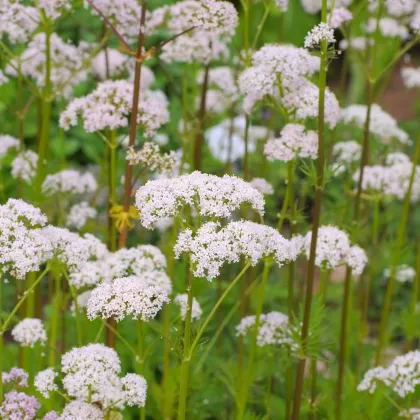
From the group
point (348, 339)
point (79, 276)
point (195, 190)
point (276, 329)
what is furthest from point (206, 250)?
point (348, 339)

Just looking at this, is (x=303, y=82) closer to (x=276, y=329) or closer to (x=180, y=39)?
(x=180, y=39)

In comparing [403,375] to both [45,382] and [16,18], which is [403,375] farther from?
[16,18]

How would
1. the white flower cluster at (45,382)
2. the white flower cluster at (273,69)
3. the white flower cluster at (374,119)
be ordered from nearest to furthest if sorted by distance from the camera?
the white flower cluster at (45,382), the white flower cluster at (273,69), the white flower cluster at (374,119)

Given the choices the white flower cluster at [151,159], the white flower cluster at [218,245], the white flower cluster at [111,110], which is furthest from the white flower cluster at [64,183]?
the white flower cluster at [218,245]

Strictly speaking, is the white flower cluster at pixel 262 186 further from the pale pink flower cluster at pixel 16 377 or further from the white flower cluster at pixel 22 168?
the pale pink flower cluster at pixel 16 377

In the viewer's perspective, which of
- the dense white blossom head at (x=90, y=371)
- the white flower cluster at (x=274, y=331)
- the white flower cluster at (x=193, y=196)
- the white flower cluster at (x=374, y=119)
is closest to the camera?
the white flower cluster at (x=193, y=196)

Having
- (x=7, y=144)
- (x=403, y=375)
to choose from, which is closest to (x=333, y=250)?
(x=403, y=375)
